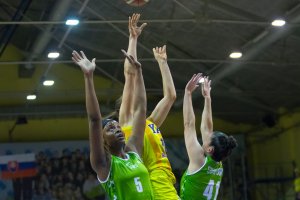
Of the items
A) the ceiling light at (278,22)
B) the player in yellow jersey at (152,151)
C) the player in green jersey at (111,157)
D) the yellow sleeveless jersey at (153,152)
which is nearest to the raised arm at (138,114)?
the player in green jersey at (111,157)

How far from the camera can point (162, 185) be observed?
20.0 feet

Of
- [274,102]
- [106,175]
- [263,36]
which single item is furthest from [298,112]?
[106,175]

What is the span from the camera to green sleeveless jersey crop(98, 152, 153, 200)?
5.10 m

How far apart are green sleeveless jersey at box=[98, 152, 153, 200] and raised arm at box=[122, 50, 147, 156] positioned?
280mm

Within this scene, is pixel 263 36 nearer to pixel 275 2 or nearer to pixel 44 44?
pixel 275 2

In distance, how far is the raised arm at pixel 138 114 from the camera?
5453 mm

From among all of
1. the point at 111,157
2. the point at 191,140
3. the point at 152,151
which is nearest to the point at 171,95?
the point at 191,140

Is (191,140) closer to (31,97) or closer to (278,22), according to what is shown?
(278,22)

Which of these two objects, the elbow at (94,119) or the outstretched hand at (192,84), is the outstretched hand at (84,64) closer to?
the elbow at (94,119)

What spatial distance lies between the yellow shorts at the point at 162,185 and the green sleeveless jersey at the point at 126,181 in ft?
2.65

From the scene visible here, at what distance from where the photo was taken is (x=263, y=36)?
57.7ft

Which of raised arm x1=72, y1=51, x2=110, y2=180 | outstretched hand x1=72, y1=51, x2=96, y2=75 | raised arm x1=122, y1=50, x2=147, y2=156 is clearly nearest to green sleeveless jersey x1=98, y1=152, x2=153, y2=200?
raised arm x1=72, y1=51, x2=110, y2=180

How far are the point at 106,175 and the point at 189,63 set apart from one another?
16.3 metres

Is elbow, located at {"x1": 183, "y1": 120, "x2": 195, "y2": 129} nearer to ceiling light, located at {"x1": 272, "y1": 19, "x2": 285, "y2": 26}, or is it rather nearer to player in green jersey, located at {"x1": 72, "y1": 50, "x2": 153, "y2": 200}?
player in green jersey, located at {"x1": 72, "y1": 50, "x2": 153, "y2": 200}
